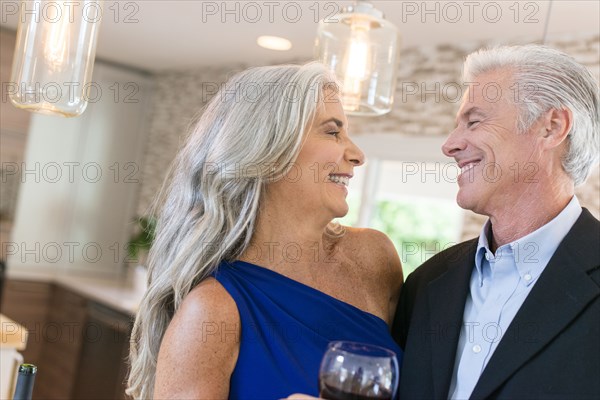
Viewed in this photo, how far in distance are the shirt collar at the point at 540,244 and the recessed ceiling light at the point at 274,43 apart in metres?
3.52

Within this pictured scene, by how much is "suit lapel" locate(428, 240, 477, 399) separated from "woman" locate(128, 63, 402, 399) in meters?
0.18

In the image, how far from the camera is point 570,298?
1.52 m

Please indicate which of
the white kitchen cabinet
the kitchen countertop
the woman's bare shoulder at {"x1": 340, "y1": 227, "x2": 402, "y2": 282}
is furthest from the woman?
the white kitchen cabinet

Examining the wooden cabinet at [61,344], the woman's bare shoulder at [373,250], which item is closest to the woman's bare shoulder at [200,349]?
the woman's bare shoulder at [373,250]

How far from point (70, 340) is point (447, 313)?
479cm

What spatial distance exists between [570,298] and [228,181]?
809mm

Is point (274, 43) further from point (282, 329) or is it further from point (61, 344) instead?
point (282, 329)

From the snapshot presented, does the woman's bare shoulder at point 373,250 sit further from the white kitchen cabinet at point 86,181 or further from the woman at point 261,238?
the white kitchen cabinet at point 86,181

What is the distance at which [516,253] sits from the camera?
168cm

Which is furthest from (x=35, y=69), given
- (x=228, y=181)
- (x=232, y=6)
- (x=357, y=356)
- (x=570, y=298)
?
(x=232, y=6)

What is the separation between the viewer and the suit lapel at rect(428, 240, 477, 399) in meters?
1.62

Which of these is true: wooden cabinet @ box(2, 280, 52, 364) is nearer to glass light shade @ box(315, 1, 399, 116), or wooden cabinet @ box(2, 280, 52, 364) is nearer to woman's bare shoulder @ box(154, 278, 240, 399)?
glass light shade @ box(315, 1, 399, 116)

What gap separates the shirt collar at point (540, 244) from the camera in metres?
1.64

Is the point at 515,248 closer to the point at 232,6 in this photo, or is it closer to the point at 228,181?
the point at 228,181
